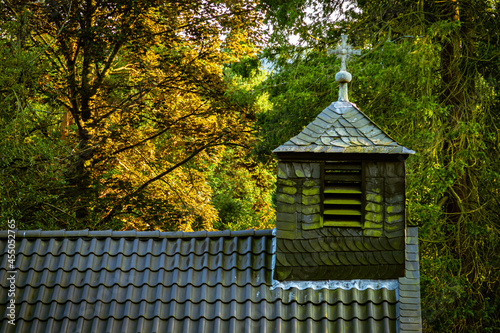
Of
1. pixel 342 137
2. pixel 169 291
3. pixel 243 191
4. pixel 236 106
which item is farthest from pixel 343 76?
pixel 243 191

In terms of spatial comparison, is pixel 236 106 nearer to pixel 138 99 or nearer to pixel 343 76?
pixel 138 99

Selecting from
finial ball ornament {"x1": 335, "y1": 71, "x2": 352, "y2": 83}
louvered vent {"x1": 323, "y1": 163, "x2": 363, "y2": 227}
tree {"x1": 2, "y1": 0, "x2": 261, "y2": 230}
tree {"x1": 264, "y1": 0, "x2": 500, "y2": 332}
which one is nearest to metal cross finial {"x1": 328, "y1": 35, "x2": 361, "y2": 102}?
finial ball ornament {"x1": 335, "y1": 71, "x2": 352, "y2": 83}

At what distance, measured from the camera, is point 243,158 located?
14.0m

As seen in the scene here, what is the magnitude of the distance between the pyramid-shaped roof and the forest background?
13.1 feet

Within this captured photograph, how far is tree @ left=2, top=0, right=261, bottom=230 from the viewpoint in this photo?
1159 cm

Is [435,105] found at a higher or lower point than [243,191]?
higher

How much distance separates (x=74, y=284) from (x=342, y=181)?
3.12m

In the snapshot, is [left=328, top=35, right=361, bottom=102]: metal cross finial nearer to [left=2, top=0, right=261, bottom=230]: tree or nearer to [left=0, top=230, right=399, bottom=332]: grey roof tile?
[left=0, top=230, right=399, bottom=332]: grey roof tile

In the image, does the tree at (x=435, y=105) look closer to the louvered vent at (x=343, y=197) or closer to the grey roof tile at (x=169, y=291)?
the louvered vent at (x=343, y=197)

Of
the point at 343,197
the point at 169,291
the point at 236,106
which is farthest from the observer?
the point at 236,106

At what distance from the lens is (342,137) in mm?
5523

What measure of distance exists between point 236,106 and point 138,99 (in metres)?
2.47

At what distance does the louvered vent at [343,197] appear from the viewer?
5.59 metres

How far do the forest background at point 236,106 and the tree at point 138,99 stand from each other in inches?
1.8
